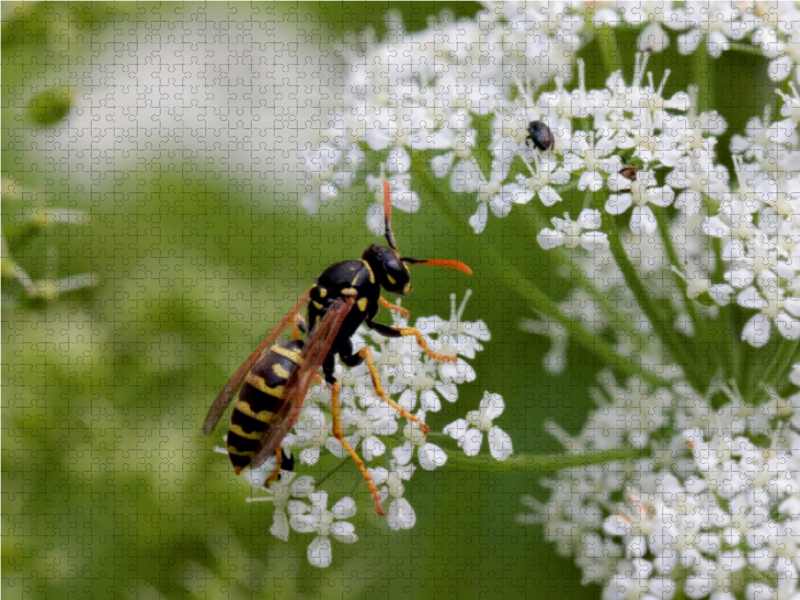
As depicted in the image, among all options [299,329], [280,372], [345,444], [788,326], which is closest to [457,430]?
[345,444]

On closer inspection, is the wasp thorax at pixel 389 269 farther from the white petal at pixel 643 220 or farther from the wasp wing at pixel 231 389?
the white petal at pixel 643 220

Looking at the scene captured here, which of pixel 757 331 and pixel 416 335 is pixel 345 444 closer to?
pixel 416 335

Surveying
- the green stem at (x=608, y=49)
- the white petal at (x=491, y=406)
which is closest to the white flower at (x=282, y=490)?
the white petal at (x=491, y=406)

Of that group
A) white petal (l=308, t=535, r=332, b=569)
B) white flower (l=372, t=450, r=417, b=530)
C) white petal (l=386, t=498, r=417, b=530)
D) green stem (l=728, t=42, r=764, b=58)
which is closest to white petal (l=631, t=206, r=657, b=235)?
green stem (l=728, t=42, r=764, b=58)

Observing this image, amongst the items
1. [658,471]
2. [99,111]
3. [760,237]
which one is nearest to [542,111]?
[760,237]

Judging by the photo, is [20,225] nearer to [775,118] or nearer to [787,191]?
[787,191]

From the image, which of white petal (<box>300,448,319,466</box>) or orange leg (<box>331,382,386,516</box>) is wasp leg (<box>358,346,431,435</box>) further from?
white petal (<box>300,448,319,466</box>)
